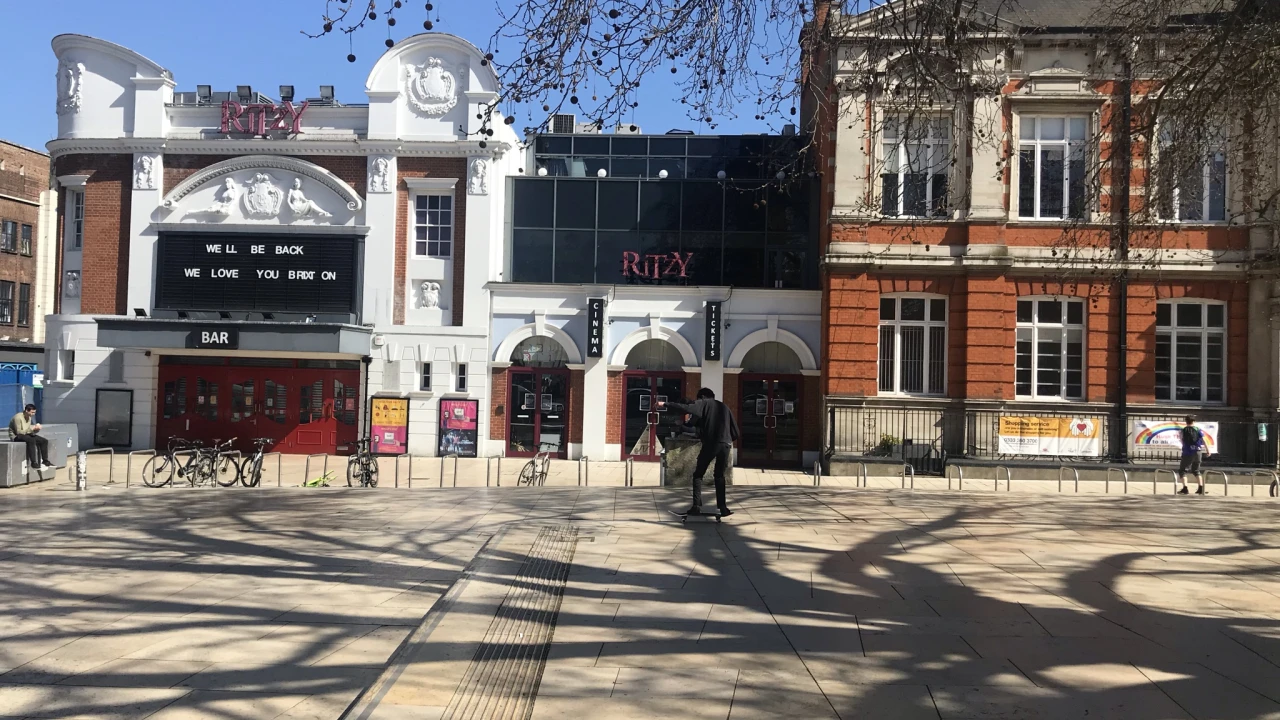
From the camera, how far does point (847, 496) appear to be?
1477cm

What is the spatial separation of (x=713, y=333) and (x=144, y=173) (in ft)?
56.9

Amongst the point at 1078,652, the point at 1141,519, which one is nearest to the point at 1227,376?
the point at 1141,519

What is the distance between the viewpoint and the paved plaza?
209 inches

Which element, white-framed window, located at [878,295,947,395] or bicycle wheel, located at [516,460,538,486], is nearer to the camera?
bicycle wheel, located at [516,460,538,486]

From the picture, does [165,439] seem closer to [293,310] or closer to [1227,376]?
[293,310]

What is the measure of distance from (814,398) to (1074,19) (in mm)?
12063

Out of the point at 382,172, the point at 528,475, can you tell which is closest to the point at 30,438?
the point at 528,475

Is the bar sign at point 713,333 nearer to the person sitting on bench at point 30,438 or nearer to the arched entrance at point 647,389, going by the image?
the arched entrance at point 647,389

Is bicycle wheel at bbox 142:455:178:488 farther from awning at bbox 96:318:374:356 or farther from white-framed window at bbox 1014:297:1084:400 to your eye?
white-framed window at bbox 1014:297:1084:400

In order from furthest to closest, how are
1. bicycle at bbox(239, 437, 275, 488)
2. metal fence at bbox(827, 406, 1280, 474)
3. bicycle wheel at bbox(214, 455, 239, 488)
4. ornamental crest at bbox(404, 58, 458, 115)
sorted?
ornamental crest at bbox(404, 58, 458, 115) → metal fence at bbox(827, 406, 1280, 474) → bicycle wheel at bbox(214, 455, 239, 488) → bicycle at bbox(239, 437, 275, 488)

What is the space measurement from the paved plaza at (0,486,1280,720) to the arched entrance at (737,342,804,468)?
12.2 meters

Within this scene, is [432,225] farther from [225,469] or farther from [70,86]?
[70,86]

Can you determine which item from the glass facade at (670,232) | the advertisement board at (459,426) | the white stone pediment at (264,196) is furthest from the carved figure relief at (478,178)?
the advertisement board at (459,426)

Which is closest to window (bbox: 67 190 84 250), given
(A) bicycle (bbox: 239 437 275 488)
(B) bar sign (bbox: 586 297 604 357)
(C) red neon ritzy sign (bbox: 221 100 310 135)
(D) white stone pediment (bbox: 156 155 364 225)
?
(D) white stone pediment (bbox: 156 155 364 225)
